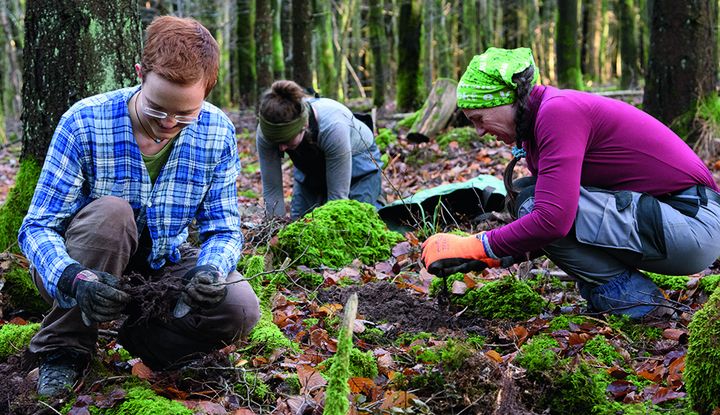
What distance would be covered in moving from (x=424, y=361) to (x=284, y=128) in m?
3.22

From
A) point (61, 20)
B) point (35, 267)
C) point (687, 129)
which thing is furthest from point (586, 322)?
point (687, 129)

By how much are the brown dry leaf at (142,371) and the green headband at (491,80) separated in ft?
6.45

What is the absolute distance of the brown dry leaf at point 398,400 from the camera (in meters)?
2.46

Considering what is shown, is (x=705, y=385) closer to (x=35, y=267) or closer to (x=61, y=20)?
(x=35, y=267)

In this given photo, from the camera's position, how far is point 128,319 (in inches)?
112

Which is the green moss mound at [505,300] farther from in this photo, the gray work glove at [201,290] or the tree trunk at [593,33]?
the tree trunk at [593,33]

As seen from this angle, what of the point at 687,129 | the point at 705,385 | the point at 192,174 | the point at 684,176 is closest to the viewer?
the point at 705,385

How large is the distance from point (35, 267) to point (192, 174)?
27.8 inches

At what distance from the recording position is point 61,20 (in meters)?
4.05

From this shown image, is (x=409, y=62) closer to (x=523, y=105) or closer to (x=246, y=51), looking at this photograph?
(x=246, y=51)

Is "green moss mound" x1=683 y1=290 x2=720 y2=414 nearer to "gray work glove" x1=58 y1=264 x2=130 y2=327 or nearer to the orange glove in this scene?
the orange glove

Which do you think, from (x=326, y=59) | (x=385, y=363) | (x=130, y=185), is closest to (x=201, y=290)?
(x=130, y=185)

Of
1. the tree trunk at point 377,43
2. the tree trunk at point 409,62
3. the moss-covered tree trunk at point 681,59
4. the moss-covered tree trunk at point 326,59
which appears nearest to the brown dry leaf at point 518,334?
the moss-covered tree trunk at point 681,59

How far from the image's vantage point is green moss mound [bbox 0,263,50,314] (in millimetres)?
4012
